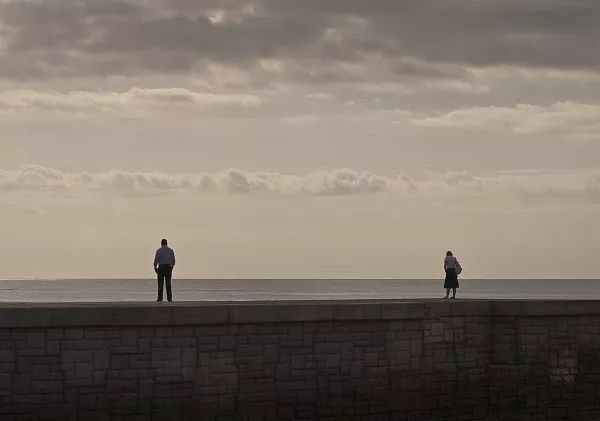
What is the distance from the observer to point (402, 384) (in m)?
24.3

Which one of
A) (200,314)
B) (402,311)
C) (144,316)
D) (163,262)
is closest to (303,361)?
(200,314)

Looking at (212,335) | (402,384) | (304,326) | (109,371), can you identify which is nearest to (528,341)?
(402,384)

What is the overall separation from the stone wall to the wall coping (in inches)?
0.9

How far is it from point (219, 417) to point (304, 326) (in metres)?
2.38

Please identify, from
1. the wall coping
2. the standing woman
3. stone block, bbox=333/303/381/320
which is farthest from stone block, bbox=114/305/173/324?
the standing woman

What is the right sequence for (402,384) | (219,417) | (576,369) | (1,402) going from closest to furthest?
(1,402)
(219,417)
(402,384)
(576,369)

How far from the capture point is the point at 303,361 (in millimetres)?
23281

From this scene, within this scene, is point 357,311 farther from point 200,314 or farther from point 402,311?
point 200,314

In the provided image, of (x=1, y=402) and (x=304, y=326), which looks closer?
(x=1, y=402)

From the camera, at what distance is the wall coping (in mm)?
21312

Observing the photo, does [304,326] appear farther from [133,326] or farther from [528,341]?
[528,341]

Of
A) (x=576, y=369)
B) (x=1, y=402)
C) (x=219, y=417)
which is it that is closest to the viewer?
(x=1, y=402)

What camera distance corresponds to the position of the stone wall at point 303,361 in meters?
21.3

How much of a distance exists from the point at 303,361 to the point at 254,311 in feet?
4.56
